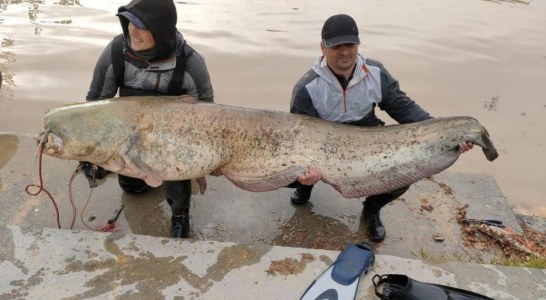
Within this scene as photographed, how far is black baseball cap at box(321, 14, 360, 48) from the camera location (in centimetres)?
333

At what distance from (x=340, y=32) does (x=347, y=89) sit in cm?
45

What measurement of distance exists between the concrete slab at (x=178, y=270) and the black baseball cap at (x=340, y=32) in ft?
5.06

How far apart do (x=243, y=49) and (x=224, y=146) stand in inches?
272

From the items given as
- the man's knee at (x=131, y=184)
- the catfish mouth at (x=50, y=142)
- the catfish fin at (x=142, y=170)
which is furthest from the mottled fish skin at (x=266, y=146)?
the man's knee at (x=131, y=184)

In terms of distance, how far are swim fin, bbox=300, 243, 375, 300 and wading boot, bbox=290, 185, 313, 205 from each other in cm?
121

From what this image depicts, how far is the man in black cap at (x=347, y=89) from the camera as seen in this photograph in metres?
3.39

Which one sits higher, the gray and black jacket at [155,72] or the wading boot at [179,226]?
the gray and black jacket at [155,72]

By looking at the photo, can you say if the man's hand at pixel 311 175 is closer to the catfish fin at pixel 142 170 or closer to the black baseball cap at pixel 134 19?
the catfish fin at pixel 142 170

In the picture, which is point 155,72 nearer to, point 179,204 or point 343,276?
point 179,204

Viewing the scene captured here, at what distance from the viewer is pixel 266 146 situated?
324cm

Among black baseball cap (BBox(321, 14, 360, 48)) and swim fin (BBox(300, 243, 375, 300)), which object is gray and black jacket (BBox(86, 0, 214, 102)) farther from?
swim fin (BBox(300, 243, 375, 300))

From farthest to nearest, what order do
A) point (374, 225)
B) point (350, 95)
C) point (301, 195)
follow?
point (301, 195)
point (374, 225)
point (350, 95)

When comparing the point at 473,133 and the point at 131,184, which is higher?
the point at 473,133

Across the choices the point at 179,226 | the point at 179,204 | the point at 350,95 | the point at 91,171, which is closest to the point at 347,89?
the point at 350,95
